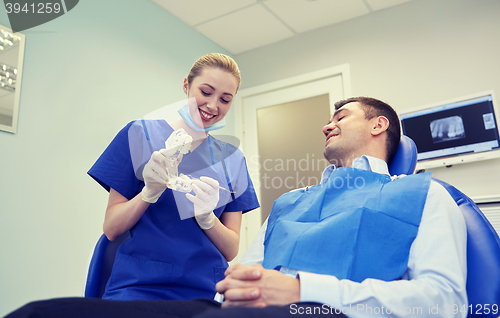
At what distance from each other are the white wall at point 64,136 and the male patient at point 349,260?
119 cm

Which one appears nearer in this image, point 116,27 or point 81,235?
point 81,235

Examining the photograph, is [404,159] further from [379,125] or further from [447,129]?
[447,129]

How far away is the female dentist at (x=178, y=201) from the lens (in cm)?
102

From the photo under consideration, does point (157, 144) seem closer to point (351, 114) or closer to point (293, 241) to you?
point (293, 241)

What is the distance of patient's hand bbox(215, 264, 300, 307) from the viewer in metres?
0.72

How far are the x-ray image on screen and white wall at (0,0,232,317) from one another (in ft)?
6.50

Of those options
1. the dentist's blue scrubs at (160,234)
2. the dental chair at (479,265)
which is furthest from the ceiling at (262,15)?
the dental chair at (479,265)

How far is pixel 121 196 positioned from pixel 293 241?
558 mm

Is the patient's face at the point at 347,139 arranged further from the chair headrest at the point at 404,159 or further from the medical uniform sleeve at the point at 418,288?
the medical uniform sleeve at the point at 418,288

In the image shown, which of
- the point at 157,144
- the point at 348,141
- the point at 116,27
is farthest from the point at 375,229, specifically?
the point at 116,27

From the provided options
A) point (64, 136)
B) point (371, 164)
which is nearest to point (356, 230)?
point (371, 164)

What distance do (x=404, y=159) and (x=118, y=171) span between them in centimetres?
93

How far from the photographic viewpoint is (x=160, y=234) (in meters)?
1.08

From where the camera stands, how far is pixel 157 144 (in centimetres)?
120
